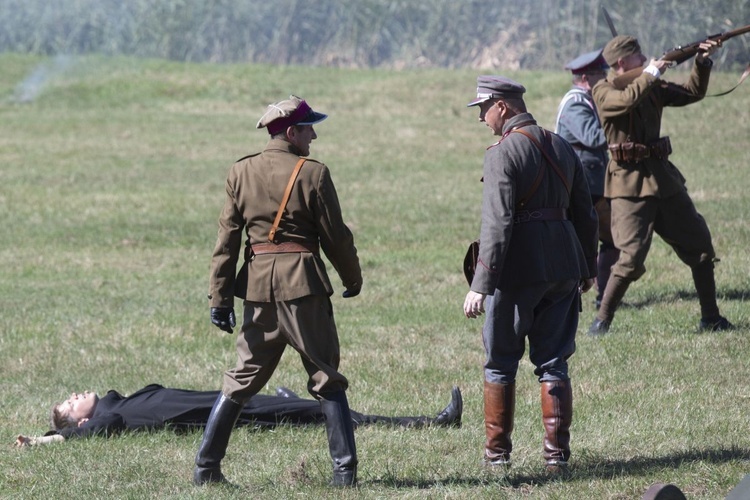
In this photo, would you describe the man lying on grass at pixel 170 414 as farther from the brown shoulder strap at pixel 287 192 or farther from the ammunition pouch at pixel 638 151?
the ammunition pouch at pixel 638 151

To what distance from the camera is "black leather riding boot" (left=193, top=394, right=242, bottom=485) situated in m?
5.58

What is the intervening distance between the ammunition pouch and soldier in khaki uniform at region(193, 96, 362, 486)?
3.71m

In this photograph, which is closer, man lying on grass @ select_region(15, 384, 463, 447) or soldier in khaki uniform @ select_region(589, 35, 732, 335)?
man lying on grass @ select_region(15, 384, 463, 447)

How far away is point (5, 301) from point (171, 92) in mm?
21318

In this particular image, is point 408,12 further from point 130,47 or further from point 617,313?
point 617,313

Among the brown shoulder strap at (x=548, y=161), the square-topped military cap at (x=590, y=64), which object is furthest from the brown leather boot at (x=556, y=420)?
the square-topped military cap at (x=590, y=64)

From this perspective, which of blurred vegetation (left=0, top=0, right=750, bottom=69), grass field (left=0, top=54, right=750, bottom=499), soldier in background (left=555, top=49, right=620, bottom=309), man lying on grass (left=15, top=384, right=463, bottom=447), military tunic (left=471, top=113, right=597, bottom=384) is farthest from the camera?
blurred vegetation (left=0, top=0, right=750, bottom=69)

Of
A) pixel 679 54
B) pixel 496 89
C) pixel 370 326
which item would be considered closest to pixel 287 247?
pixel 496 89

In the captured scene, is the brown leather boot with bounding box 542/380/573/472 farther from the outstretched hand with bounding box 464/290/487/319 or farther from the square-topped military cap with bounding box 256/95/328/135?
the square-topped military cap with bounding box 256/95/328/135

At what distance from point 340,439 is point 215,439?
643 mm

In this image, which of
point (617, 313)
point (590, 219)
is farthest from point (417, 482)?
point (617, 313)

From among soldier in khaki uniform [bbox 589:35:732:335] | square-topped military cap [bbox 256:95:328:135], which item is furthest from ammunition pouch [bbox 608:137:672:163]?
square-topped military cap [bbox 256:95:328:135]

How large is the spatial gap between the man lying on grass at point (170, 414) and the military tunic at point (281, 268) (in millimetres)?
1525

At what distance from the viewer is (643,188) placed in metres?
8.59
